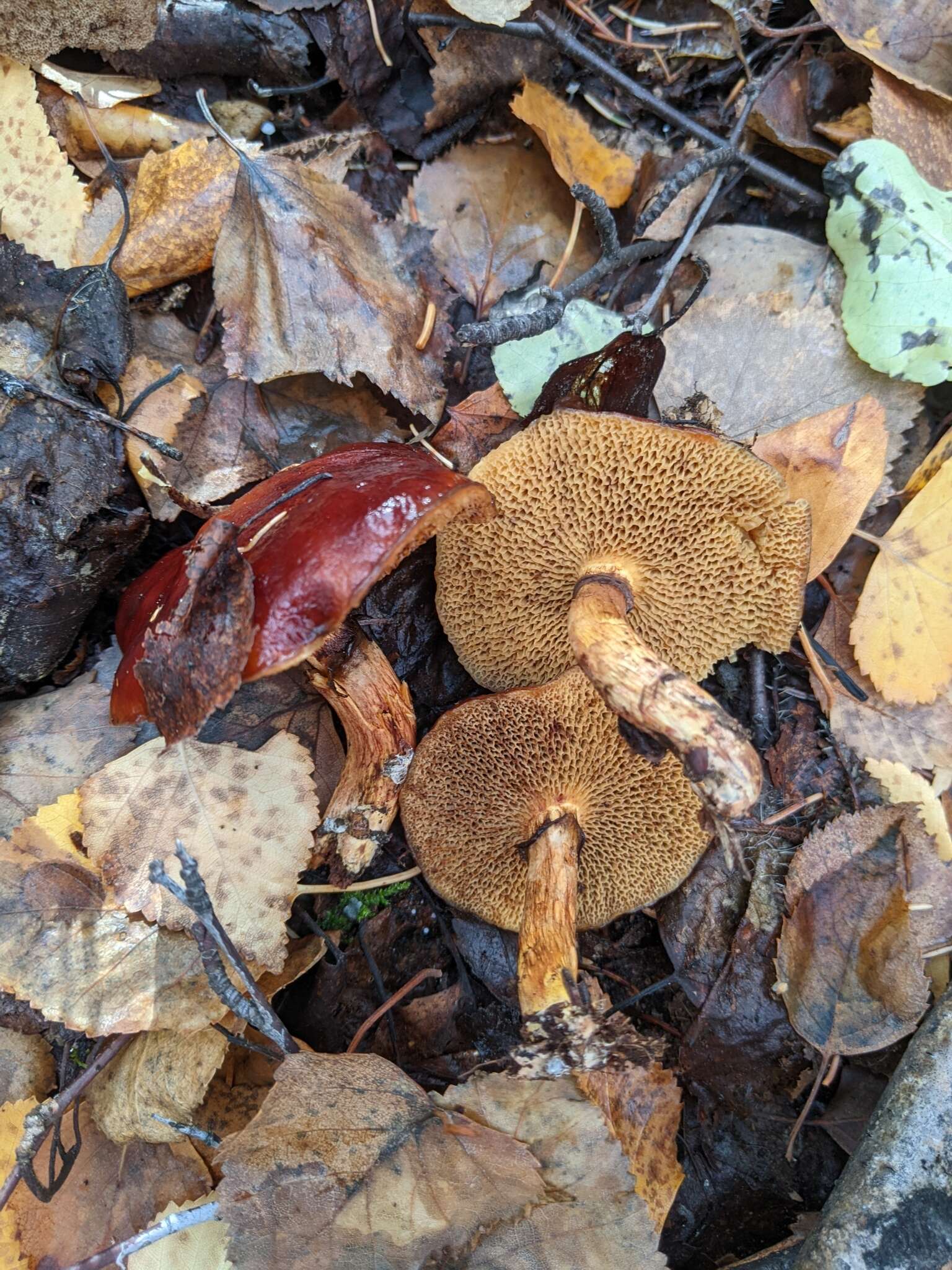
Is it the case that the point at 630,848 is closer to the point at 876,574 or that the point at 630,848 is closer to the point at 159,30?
the point at 876,574

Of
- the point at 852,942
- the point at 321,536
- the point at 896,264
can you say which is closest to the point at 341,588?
the point at 321,536

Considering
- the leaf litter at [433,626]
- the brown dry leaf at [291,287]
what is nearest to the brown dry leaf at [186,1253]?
the leaf litter at [433,626]

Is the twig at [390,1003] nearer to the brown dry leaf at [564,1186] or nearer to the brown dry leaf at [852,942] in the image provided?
the brown dry leaf at [564,1186]

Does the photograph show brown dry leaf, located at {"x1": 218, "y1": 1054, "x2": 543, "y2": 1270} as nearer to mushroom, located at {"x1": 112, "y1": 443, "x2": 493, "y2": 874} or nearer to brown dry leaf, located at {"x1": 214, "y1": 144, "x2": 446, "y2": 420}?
mushroom, located at {"x1": 112, "y1": 443, "x2": 493, "y2": 874}

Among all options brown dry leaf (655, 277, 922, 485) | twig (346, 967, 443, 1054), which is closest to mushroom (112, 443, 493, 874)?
twig (346, 967, 443, 1054)

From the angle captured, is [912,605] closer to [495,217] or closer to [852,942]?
[852,942]

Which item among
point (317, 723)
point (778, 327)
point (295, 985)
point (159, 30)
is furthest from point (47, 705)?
point (778, 327)

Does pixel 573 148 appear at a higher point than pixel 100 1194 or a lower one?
higher
